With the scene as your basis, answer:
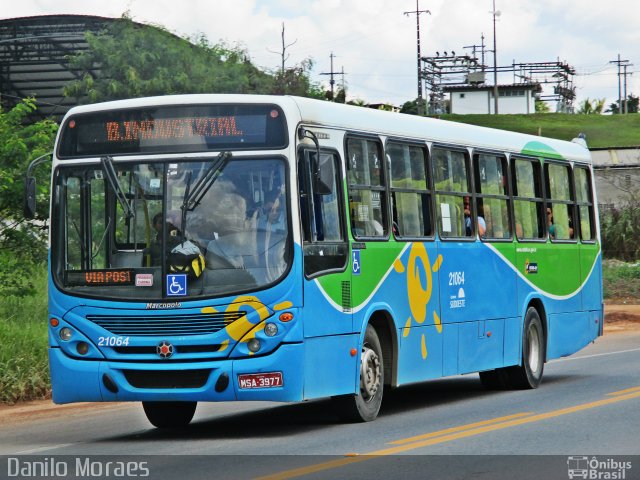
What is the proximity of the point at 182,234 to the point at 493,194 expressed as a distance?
555 cm

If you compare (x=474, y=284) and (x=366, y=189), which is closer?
(x=366, y=189)

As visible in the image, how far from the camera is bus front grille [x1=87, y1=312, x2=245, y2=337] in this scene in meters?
11.5

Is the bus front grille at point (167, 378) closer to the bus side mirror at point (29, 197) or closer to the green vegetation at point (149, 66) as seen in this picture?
the bus side mirror at point (29, 197)

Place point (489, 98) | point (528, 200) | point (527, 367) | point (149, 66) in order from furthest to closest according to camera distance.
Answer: point (489, 98), point (149, 66), point (528, 200), point (527, 367)

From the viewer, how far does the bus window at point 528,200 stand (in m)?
16.9

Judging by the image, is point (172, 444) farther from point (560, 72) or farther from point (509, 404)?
point (560, 72)

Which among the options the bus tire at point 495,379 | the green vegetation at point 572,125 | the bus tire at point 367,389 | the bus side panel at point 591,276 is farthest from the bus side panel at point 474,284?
the green vegetation at point 572,125

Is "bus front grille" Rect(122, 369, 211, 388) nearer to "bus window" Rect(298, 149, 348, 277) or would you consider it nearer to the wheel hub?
"bus window" Rect(298, 149, 348, 277)

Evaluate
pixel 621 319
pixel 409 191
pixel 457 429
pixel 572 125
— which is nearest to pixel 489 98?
pixel 572 125

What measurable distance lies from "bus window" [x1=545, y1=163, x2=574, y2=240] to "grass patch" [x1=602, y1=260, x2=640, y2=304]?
57.3 feet

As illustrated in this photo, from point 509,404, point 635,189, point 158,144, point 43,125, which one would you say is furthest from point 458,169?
point 635,189

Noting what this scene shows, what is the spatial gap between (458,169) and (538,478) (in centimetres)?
653

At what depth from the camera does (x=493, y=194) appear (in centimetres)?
1619

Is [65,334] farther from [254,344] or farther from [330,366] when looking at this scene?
[330,366]
